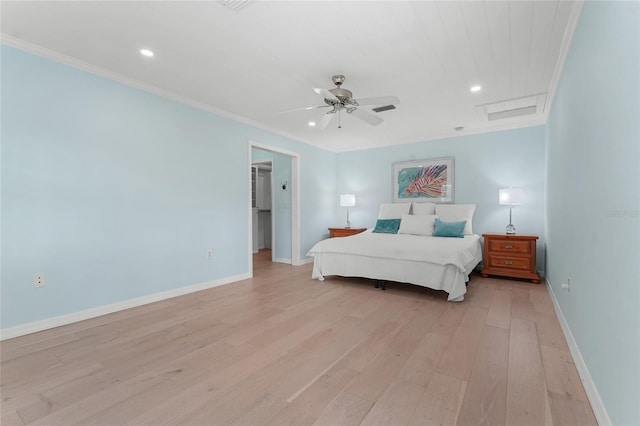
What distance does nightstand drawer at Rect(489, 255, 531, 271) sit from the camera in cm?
395

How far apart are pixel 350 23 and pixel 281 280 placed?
3210 mm

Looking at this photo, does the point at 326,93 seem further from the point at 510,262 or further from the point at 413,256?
the point at 510,262

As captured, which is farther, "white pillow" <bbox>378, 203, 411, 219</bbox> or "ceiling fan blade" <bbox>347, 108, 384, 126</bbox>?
"white pillow" <bbox>378, 203, 411, 219</bbox>

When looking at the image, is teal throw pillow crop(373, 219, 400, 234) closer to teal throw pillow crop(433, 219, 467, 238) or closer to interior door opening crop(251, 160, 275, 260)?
teal throw pillow crop(433, 219, 467, 238)

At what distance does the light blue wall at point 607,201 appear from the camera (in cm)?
104

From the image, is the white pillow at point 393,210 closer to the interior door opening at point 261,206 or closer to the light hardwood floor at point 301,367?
the light hardwood floor at point 301,367

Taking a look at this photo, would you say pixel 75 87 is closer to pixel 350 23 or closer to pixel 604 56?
pixel 350 23

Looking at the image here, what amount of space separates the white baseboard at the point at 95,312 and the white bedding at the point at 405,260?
5.33 feet

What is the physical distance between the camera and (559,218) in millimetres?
2730

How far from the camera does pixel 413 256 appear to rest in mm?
3320

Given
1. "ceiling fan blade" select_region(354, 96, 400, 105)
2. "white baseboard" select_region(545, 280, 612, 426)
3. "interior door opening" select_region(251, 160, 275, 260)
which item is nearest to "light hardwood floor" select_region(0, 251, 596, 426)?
"white baseboard" select_region(545, 280, 612, 426)

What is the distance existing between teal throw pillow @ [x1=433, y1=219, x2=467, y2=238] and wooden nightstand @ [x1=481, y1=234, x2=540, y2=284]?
1.24ft

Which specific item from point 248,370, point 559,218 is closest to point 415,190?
point 559,218

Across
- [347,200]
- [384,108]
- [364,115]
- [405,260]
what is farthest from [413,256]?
[347,200]
